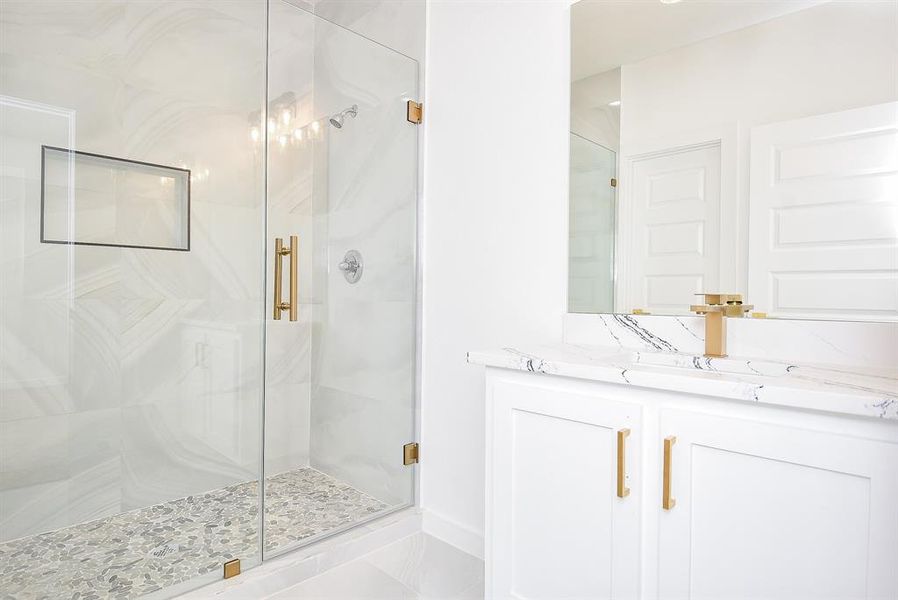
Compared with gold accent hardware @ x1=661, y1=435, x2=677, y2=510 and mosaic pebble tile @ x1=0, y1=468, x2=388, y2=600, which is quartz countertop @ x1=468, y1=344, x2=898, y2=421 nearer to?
gold accent hardware @ x1=661, y1=435, x2=677, y2=510

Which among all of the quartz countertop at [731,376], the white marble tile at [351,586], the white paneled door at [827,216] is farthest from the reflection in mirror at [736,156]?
the white marble tile at [351,586]

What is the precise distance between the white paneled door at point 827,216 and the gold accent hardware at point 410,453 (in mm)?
1412

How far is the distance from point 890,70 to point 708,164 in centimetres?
41

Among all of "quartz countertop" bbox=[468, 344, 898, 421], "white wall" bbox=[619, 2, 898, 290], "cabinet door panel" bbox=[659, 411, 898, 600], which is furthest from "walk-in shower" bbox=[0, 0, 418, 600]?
"cabinet door panel" bbox=[659, 411, 898, 600]

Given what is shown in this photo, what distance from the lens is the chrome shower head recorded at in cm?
201

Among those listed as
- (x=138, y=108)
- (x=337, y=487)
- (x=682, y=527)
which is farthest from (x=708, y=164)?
(x=138, y=108)

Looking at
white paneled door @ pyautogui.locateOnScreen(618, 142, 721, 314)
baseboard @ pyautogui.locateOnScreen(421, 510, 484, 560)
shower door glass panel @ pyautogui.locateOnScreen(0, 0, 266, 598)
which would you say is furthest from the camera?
baseboard @ pyautogui.locateOnScreen(421, 510, 484, 560)

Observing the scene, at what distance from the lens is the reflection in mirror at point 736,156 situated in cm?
122

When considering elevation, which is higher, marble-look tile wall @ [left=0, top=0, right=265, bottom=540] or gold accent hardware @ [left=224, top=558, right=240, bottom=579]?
marble-look tile wall @ [left=0, top=0, right=265, bottom=540]

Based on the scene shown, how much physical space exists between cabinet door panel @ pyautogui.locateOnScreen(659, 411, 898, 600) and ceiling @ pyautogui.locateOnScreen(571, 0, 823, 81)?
1088 millimetres

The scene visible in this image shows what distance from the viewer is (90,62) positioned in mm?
1776

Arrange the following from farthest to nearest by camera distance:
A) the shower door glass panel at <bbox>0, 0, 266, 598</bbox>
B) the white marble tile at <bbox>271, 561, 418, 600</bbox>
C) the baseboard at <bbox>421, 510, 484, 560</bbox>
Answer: the baseboard at <bbox>421, 510, 484, 560</bbox> < the white marble tile at <bbox>271, 561, 418, 600</bbox> < the shower door glass panel at <bbox>0, 0, 266, 598</bbox>

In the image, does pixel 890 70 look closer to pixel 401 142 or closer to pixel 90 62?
pixel 401 142

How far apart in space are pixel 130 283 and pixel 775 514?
6.41 feet
